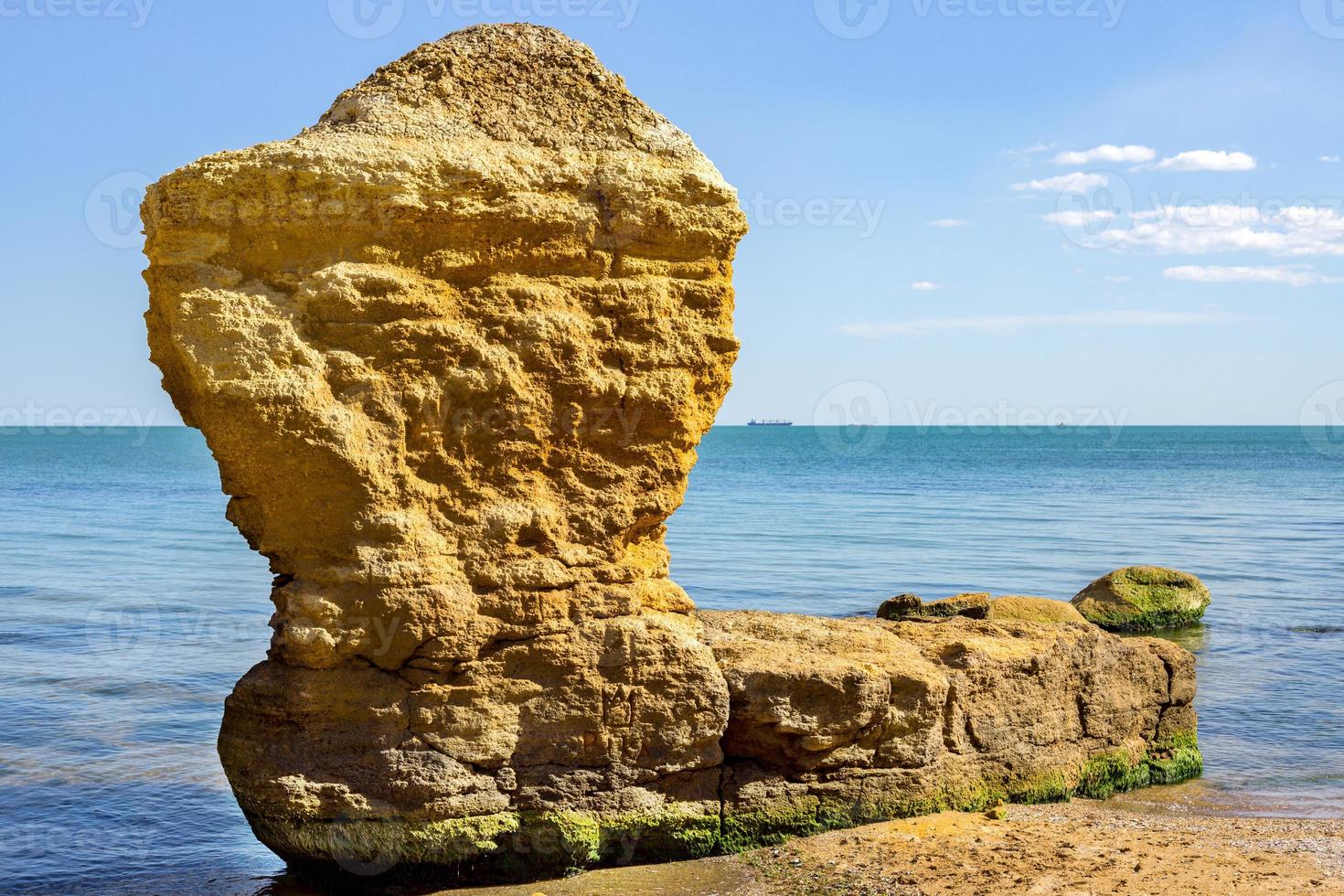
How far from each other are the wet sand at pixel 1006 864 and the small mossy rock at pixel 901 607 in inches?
193

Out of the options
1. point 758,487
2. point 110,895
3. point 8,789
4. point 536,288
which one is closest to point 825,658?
point 536,288

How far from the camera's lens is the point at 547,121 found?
628cm

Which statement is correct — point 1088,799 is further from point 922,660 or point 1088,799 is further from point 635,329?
point 635,329

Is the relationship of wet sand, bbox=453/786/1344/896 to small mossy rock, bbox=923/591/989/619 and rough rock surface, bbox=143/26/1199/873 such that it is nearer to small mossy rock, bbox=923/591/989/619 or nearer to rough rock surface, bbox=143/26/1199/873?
rough rock surface, bbox=143/26/1199/873

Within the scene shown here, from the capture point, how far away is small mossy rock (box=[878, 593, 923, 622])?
12239 millimetres

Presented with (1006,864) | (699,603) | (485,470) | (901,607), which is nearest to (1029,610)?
(901,607)

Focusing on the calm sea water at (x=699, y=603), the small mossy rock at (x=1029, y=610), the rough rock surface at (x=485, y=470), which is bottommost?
the calm sea water at (x=699, y=603)

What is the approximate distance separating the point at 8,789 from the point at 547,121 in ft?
21.3

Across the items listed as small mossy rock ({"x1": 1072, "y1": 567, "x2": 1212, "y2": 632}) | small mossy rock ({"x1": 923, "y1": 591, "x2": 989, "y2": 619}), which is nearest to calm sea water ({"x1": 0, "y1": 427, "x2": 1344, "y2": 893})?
small mossy rock ({"x1": 1072, "y1": 567, "x2": 1212, "y2": 632})

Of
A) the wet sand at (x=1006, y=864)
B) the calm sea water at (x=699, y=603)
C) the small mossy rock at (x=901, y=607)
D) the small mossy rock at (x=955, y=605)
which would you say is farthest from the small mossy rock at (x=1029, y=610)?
the wet sand at (x=1006, y=864)

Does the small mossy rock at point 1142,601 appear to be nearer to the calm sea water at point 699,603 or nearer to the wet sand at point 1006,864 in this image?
the calm sea water at point 699,603

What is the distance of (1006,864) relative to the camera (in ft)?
21.0

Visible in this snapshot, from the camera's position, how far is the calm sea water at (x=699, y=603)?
823 centimetres

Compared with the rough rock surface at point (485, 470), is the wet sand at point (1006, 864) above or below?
below
